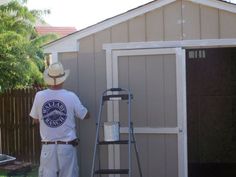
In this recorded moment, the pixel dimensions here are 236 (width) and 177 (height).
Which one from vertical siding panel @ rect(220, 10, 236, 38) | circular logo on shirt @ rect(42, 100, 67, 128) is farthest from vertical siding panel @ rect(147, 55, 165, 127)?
circular logo on shirt @ rect(42, 100, 67, 128)

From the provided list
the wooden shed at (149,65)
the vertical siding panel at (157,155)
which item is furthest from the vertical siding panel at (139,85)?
the vertical siding panel at (157,155)

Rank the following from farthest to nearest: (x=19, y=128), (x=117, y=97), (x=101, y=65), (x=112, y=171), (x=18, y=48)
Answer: (x=19, y=128)
(x=18, y=48)
(x=101, y=65)
(x=117, y=97)
(x=112, y=171)

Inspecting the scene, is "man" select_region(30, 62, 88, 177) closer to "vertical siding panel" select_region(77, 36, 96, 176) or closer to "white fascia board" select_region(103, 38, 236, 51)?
"vertical siding panel" select_region(77, 36, 96, 176)

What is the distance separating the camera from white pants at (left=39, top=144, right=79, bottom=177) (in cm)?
640

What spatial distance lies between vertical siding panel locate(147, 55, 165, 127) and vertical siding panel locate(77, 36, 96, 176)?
2.70 ft

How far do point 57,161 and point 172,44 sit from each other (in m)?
2.25

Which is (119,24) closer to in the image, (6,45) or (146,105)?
(146,105)

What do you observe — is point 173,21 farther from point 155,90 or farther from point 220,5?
point 155,90

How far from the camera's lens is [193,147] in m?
10.1

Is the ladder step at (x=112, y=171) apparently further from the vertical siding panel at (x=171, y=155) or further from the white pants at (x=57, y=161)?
the vertical siding panel at (x=171, y=155)

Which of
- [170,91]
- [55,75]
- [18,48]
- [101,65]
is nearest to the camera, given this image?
[55,75]

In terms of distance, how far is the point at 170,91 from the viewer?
717 centimetres

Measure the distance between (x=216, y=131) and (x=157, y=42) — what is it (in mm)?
3508

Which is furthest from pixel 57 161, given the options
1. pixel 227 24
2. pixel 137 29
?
pixel 227 24
